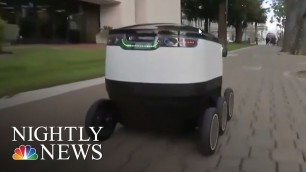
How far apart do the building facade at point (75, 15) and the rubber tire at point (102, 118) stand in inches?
778

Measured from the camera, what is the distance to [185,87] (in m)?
5.07

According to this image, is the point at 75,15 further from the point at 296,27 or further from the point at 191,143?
the point at 191,143

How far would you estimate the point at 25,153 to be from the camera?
509 centimetres

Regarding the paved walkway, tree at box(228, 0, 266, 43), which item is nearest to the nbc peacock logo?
the paved walkway

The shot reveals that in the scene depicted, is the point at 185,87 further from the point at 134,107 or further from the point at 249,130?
the point at 249,130

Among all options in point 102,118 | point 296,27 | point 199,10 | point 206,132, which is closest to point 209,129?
point 206,132

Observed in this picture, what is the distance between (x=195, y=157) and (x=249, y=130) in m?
1.66

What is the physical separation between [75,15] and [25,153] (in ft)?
96.8

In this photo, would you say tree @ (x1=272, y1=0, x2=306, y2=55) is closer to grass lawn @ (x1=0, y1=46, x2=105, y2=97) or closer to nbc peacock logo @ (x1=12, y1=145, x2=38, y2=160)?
grass lawn @ (x1=0, y1=46, x2=105, y2=97)

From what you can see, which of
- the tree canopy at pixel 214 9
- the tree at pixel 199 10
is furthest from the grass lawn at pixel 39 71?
the tree at pixel 199 10

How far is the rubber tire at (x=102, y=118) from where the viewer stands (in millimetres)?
5477

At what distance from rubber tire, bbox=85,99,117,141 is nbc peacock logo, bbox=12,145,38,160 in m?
0.73

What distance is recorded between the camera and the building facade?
27.0 meters

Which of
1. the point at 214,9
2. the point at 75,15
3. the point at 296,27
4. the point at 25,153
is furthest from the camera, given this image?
the point at 214,9
